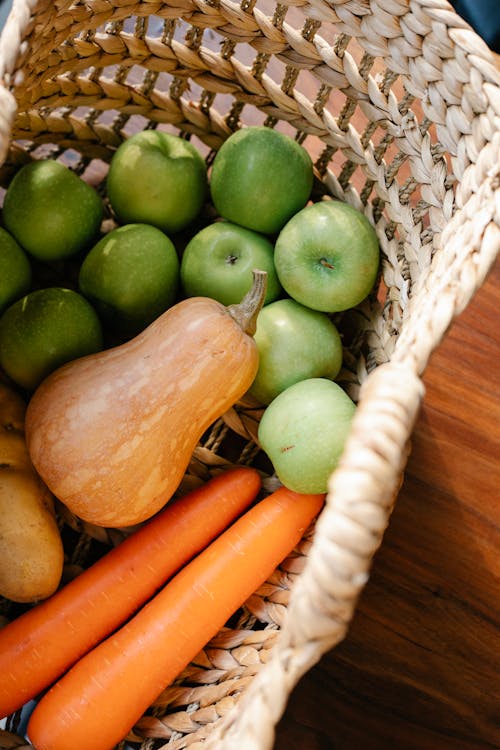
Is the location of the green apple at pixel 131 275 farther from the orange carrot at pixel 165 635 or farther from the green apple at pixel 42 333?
the orange carrot at pixel 165 635

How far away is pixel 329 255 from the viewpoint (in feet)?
2.52

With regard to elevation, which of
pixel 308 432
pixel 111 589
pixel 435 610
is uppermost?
pixel 308 432

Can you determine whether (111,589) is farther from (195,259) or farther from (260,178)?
(260,178)

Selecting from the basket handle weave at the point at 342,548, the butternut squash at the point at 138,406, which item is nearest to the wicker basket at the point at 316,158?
the basket handle weave at the point at 342,548

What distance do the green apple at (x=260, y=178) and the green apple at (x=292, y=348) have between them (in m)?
0.12

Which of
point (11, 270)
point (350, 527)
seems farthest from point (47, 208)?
point (350, 527)

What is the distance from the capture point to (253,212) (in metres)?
0.81

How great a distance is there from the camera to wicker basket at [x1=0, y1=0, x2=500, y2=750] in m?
0.44

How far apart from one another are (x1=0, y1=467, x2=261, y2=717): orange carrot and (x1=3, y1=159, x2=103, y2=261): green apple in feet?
1.14

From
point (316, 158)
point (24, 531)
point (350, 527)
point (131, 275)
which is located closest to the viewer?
A: point (350, 527)

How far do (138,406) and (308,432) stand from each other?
0.18 m

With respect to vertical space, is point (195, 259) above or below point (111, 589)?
above

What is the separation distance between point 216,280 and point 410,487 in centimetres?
34

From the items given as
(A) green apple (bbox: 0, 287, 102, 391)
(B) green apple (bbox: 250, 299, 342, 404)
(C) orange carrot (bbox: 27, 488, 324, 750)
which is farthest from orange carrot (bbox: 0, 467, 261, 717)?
(A) green apple (bbox: 0, 287, 102, 391)
